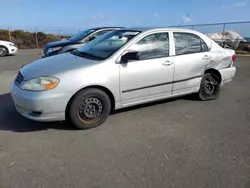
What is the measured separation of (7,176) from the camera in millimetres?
2709

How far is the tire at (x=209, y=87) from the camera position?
525 centimetres

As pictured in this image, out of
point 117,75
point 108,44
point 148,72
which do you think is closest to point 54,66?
point 117,75

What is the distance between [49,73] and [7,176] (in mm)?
1598

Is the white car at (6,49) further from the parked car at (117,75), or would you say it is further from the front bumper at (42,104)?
the front bumper at (42,104)

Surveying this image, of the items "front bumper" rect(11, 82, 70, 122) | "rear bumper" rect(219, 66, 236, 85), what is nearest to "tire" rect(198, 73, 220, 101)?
"rear bumper" rect(219, 66, 236, 85)

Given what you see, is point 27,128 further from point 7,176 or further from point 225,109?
point 225,109

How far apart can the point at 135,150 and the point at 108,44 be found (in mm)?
2137

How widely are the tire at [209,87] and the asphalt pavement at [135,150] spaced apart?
49 centimetres

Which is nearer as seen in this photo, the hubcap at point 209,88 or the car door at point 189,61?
the car door at point 189,61

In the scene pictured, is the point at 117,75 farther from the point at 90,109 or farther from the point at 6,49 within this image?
the point at 6,49

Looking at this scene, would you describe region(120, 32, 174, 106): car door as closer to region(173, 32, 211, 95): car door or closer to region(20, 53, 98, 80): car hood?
region(173, 32, 211, 95): car door

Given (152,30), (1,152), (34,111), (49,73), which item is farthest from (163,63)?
(1,152)

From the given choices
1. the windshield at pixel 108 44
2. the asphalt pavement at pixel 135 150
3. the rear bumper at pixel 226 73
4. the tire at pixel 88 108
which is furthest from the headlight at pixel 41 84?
the rear bumper at pixel 226 73

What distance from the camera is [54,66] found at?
3.99 metres
